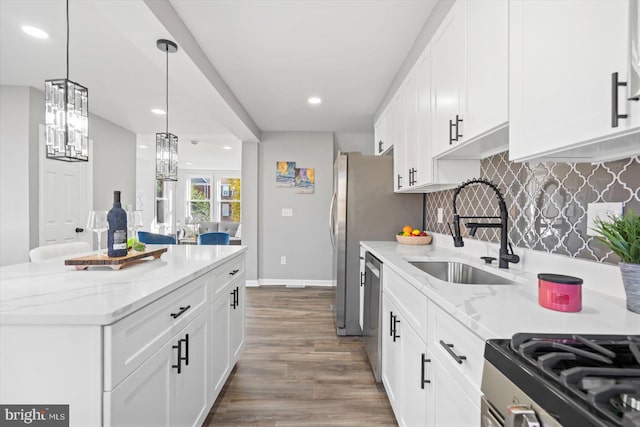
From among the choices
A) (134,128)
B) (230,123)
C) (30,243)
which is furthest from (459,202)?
(134,128)

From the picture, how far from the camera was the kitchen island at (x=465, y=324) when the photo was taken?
0.83 meters

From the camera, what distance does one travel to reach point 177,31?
2070mm

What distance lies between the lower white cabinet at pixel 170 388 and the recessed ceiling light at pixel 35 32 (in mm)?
2461

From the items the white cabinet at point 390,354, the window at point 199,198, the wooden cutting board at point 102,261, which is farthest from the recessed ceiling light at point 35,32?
the window at point 199,198

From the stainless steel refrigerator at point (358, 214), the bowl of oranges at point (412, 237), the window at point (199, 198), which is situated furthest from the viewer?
the window at point (199, 198)

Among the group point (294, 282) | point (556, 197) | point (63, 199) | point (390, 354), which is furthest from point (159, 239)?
point (556, 197)

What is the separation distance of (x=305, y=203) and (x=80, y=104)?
146 inches

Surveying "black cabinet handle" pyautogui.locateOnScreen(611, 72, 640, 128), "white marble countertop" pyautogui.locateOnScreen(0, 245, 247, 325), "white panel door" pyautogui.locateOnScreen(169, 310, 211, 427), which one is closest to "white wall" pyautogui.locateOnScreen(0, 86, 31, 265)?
"white marble countertop" pyautogui.locateOnScreen(0, 245, 247, 325)

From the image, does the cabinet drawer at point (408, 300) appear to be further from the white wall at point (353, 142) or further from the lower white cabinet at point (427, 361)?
the white wall at point (353, 142)

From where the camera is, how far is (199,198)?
33.0 ft

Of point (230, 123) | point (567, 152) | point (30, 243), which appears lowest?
point (30, 243)

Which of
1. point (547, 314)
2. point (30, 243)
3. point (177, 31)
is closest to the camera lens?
point (547, 314)

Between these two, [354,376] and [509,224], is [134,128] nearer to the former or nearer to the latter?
[354,376]

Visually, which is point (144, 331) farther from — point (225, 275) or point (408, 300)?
point (408, 300)
